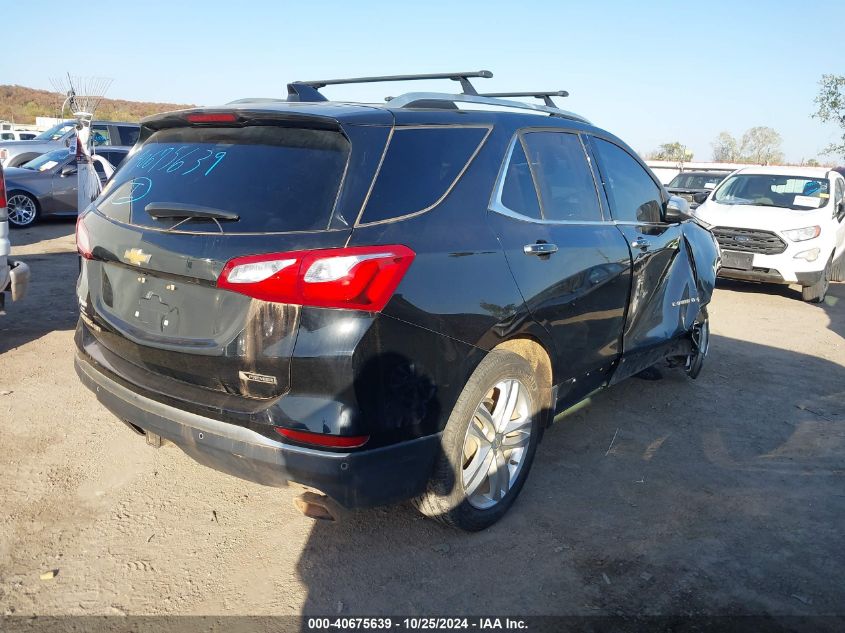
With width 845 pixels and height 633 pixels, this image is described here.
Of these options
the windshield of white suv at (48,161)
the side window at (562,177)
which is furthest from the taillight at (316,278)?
the windshield of white suv at (48,161)

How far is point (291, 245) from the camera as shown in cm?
244

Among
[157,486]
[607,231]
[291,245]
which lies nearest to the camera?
[291,245]

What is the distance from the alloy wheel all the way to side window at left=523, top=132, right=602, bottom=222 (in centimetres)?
94

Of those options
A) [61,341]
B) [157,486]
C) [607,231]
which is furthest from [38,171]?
[607,231]

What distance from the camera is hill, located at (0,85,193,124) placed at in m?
67.1

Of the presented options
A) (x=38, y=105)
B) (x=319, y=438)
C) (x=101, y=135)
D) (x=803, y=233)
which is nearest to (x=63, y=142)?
(x=101, y=135)

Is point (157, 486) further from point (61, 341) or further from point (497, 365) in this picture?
point (61, 341)

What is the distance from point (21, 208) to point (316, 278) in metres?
12.5

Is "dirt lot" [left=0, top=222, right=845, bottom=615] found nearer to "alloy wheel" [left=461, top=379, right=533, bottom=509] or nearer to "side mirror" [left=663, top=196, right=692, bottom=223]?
"alloy wheel" [left=461, top=379, right=533, bottom=509]

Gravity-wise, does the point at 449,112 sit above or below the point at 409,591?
above

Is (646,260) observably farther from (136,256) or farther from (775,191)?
(775,191)

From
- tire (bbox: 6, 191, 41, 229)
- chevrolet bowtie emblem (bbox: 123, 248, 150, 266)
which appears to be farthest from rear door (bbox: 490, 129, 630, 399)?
tire (bbox: 6, 191, 41, 229)

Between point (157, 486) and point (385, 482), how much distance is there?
154cm

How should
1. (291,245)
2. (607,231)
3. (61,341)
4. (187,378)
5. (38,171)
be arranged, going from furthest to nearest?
(38,171), (61,341), (607,231), (187,378), (291,245)
